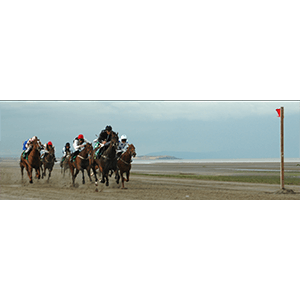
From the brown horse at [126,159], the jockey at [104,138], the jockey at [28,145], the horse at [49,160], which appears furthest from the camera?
the horse at [49,160]

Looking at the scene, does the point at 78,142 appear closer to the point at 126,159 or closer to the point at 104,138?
the point at 104,138

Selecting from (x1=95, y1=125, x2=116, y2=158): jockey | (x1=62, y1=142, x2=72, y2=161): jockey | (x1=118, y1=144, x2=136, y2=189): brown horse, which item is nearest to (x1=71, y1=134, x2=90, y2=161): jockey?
(x1=95, y1=125, x2=116, y2=158): jockey

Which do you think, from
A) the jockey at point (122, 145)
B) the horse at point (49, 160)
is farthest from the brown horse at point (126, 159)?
the horse at point (49, 160)

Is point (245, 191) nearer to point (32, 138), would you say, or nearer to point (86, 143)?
point (86, 143)

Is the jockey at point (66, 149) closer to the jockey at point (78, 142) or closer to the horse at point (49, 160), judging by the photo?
the horse at point (49, 160)

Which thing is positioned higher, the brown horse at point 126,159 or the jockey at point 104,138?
the jockey at point 104,138

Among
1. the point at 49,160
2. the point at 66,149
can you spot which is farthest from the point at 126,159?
the point at 49,160

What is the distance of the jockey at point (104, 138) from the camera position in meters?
14.6

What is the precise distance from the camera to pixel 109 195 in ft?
44.2

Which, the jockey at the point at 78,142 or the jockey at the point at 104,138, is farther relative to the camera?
the jockey at the point at 78,142

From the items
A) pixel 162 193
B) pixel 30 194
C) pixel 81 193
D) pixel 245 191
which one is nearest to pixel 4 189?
pixel 30 194

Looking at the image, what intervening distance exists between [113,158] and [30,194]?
11.9ft

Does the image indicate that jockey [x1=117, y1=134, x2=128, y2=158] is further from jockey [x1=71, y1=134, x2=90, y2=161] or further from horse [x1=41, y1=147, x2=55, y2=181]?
horse [x1=41, y1=147, x2=55, y2=181]

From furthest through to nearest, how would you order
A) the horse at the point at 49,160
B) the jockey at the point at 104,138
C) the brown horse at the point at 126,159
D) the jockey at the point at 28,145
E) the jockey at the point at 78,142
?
the horse at the point at 49,160 → the jockey at the point at 78,142 → the jockey at the point at 28,145 → the brown horse at the point at 126,159 → the jockey at the point at 104,138
